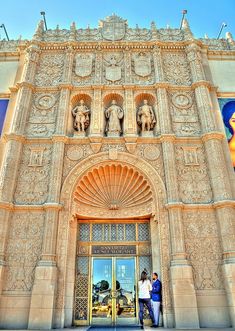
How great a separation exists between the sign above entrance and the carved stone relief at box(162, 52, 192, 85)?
28.6 ft

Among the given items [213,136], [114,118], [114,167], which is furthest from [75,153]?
[213,136]

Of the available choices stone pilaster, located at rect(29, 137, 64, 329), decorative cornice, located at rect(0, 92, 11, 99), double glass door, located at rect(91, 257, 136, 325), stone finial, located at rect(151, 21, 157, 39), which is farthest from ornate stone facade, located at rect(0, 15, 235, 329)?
double glass door, located at rect(91, 257, 136, 325)

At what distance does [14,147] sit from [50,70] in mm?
5364

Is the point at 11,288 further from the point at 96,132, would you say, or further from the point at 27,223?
the point at 96,132

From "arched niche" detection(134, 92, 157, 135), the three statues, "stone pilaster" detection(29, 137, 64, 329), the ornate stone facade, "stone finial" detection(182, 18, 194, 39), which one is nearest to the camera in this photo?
"stone pilaster" detection(29, 137, 64, 329)

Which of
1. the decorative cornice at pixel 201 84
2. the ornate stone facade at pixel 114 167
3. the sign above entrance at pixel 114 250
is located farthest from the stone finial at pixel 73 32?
the sign above entrance at pixel 114 250

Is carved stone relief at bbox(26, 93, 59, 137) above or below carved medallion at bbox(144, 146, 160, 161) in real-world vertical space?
above

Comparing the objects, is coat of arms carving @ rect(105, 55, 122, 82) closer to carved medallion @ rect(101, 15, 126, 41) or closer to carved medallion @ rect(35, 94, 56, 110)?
carved medallion @ rect(101, 15, 126, 41)

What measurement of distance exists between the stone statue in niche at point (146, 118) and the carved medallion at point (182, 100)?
132 cm

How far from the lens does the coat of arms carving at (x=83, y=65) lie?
1415 cm

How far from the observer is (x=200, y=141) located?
1207 cm

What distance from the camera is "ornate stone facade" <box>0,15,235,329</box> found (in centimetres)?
936

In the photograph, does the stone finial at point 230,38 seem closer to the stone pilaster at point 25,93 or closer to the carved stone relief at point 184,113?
the carved stone relief at point 184,113

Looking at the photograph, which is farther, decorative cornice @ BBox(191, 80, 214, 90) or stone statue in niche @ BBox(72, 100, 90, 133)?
decorative cornice @ BBox(191, 80, 214, 90)
